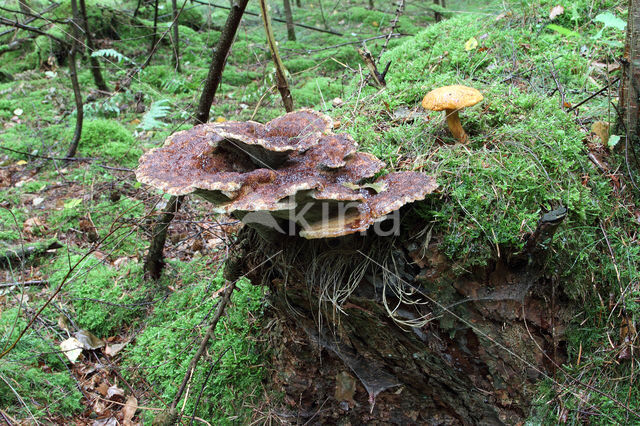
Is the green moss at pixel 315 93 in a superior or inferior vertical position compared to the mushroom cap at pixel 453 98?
inferior

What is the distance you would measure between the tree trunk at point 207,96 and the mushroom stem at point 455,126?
164 centimetres

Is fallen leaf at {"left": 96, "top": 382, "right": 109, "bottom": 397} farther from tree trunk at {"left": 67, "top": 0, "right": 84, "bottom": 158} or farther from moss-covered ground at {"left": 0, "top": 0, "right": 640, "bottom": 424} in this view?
tree trunk at {"left": 67, "top": 0, "right": 84, "bottom": 158}

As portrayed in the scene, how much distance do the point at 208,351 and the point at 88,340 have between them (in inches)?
Result: 51.8

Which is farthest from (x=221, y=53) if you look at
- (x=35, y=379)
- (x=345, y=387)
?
(x=35, y=379)

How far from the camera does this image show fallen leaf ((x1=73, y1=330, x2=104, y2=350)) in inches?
154

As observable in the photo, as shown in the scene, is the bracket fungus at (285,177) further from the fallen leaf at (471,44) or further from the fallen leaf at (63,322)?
the fallen leaf at (63,322)

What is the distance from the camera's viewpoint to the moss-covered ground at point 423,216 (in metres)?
2.40

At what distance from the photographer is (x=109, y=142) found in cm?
670

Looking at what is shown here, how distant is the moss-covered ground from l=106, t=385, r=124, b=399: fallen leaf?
83 mm

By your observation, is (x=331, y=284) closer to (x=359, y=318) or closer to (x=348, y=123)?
(x=359, y=318)

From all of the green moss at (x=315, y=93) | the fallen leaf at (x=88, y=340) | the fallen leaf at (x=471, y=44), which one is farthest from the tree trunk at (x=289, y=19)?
the fallen leaf at (x=88, y=340)

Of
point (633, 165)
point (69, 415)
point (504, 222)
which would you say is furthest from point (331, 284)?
point (69, 415)

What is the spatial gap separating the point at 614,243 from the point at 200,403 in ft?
11.0

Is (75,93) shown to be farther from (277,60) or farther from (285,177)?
(285,177)
